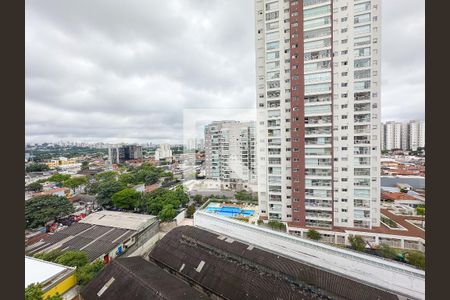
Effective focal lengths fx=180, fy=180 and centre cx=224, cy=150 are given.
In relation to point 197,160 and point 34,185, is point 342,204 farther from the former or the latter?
point 34,185

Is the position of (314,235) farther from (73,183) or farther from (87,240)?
(73,183)

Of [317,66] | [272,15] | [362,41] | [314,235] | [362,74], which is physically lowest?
[314,235]

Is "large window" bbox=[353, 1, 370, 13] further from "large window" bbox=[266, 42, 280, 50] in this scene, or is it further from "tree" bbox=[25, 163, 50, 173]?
"tree" bbox=[25, 163, 50, 173]

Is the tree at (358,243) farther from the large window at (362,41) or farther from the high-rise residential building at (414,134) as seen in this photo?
the high-rise residential building at (414,134)

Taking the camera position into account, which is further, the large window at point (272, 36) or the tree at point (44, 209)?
the tree at point (44, 209)

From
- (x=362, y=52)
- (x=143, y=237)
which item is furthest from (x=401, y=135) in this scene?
(x=143, y=237)

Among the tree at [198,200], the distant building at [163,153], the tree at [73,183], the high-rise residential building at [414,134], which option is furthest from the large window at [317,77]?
the distant building at [163,153]

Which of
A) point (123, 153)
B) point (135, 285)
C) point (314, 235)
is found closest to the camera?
point (135, 285)
